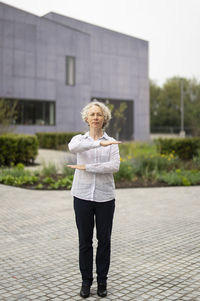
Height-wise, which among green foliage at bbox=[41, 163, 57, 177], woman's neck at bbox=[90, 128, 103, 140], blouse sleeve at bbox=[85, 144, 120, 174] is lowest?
green foliage at bbox=[41, 163, 57, 177]

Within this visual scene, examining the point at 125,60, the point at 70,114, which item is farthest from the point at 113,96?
the point at 70,114

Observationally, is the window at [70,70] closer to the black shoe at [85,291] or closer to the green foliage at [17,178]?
the green foliage at [17,178]

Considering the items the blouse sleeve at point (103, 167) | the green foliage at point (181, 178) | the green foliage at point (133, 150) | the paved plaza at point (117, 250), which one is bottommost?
the paved plaza at point (117, 250)

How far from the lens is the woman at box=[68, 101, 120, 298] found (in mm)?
3443

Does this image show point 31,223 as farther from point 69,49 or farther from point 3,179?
point 69,49

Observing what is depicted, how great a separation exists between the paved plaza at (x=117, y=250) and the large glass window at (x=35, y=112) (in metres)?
21.2

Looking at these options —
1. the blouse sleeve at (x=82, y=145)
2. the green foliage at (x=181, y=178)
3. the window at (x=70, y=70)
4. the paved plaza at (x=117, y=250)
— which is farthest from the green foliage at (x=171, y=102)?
the blouse sleeve at (x=82, y=145)

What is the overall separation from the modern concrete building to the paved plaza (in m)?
18.2

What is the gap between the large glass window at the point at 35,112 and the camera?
95.6ft

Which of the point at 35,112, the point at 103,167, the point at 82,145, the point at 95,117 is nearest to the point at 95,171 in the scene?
the point at 103,167

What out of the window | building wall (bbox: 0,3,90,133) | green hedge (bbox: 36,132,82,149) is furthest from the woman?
the window

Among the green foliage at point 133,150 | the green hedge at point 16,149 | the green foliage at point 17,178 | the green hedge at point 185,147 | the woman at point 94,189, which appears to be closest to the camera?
the woman at point 94,189

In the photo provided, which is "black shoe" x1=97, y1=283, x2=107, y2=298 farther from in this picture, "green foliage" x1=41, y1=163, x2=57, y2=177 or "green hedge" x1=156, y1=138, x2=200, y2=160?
"green hedge" x1=156, y1=138, x2=200, y2=160

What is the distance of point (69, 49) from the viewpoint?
3130 centimetres
